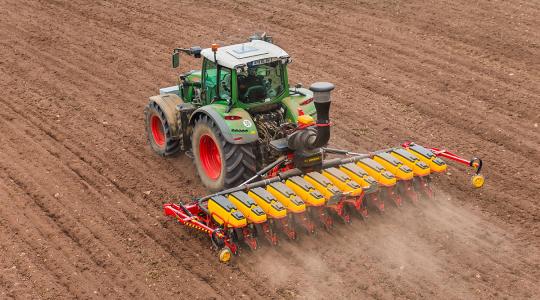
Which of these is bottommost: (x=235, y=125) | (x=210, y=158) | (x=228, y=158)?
(x=210, y=158)

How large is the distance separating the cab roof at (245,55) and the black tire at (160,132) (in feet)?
4.81

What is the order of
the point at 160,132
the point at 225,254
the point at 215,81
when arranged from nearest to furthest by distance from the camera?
1. the point at 225,254
2. the point at 215,81
3. the point at 160,132

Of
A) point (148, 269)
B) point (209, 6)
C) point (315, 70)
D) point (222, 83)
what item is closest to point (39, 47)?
point (209, 6)

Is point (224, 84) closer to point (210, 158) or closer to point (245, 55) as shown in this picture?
point (245, 55)

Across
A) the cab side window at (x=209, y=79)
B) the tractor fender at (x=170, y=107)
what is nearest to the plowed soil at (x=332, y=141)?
the tractor fender at (x=170, y=107)

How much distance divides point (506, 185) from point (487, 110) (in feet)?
9.43

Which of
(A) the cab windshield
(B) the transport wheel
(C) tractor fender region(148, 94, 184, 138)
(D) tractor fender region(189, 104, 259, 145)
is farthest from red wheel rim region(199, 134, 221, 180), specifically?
(B) the transport wheel

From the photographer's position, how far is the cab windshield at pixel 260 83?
10.4 meters

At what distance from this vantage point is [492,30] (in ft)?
56.5

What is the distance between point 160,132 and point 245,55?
2.71 metres

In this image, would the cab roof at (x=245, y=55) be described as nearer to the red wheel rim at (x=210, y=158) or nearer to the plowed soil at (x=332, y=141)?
the red wheel rim at (x=210, y=158)

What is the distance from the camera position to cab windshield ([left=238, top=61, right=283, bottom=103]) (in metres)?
10.4

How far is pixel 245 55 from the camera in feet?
33.6

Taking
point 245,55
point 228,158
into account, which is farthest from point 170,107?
point 228,158
